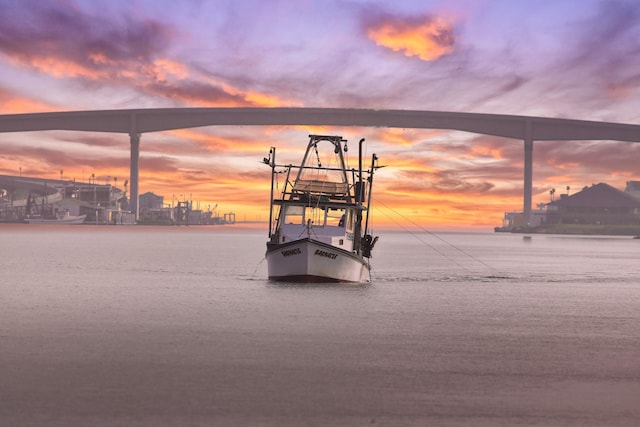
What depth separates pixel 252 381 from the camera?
14508 millimetres

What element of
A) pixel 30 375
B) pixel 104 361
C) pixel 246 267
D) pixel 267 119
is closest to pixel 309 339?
pixel 104 361

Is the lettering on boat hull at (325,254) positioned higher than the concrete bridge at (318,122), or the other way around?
the concrete bridge at (318,122)

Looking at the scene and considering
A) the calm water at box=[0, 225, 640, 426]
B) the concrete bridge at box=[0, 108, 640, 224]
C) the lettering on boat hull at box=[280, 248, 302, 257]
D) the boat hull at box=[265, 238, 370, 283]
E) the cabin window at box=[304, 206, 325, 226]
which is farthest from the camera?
the concrete bridge at box=[0, 108, 640, 224]

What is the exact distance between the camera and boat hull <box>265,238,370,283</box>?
118 ft

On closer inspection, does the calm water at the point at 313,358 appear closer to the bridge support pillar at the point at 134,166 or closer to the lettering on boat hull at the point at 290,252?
the lettering on boat hull at the point at 290,252

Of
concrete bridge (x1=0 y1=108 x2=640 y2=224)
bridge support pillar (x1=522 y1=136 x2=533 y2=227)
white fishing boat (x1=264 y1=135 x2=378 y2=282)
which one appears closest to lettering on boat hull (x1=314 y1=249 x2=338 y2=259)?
white fishing boat (x1=264 y1=135 x2=378 y2=282)

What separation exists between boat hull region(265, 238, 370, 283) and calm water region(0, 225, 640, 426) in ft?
2.43

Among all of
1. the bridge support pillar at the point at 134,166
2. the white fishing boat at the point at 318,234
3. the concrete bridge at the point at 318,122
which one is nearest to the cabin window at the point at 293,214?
the white fishing boat at the point at 318,234

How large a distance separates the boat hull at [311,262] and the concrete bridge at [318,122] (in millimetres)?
96821

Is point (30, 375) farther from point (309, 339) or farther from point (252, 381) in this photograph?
point (309, 339)

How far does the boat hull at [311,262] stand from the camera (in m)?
36.1

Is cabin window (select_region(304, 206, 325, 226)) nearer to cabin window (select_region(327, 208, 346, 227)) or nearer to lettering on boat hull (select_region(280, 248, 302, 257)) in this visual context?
cabin window (select_region(327, 208, 346, 227))

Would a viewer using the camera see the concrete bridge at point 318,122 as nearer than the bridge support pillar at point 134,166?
Yes

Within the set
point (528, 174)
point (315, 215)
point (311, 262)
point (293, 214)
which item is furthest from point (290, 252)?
point (528, 174)
